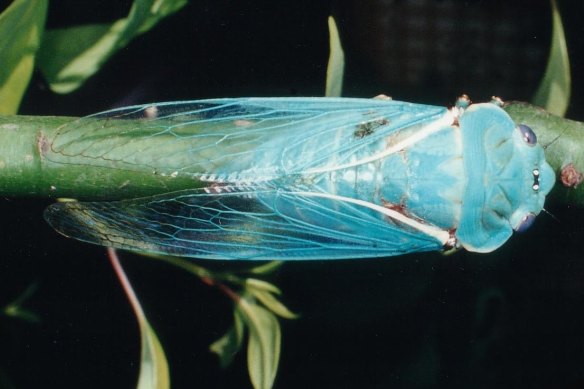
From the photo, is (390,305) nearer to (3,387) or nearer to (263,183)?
(263,183)

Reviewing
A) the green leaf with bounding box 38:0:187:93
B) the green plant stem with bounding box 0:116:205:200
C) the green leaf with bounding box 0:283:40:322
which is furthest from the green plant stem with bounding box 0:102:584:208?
the green leaf with bounding box 0:283:40:322

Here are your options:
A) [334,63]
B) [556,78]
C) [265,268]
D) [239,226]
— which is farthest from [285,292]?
[556,78]

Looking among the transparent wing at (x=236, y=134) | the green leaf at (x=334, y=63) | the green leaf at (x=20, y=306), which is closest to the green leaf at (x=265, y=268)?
the transparent wing at (x=236, y=134)

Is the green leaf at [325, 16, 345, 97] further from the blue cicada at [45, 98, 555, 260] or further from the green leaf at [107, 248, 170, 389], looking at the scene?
the green leaf at [107, 248, 170, 389]

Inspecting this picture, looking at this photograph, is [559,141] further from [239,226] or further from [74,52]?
[74,52]

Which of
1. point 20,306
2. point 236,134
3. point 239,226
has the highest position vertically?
point 236,134

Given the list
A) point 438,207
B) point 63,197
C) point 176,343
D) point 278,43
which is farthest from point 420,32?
point 63,197

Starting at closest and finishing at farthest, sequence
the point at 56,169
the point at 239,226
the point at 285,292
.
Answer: the point at 56,169 → the point at 239,226 → the point at 285,292
